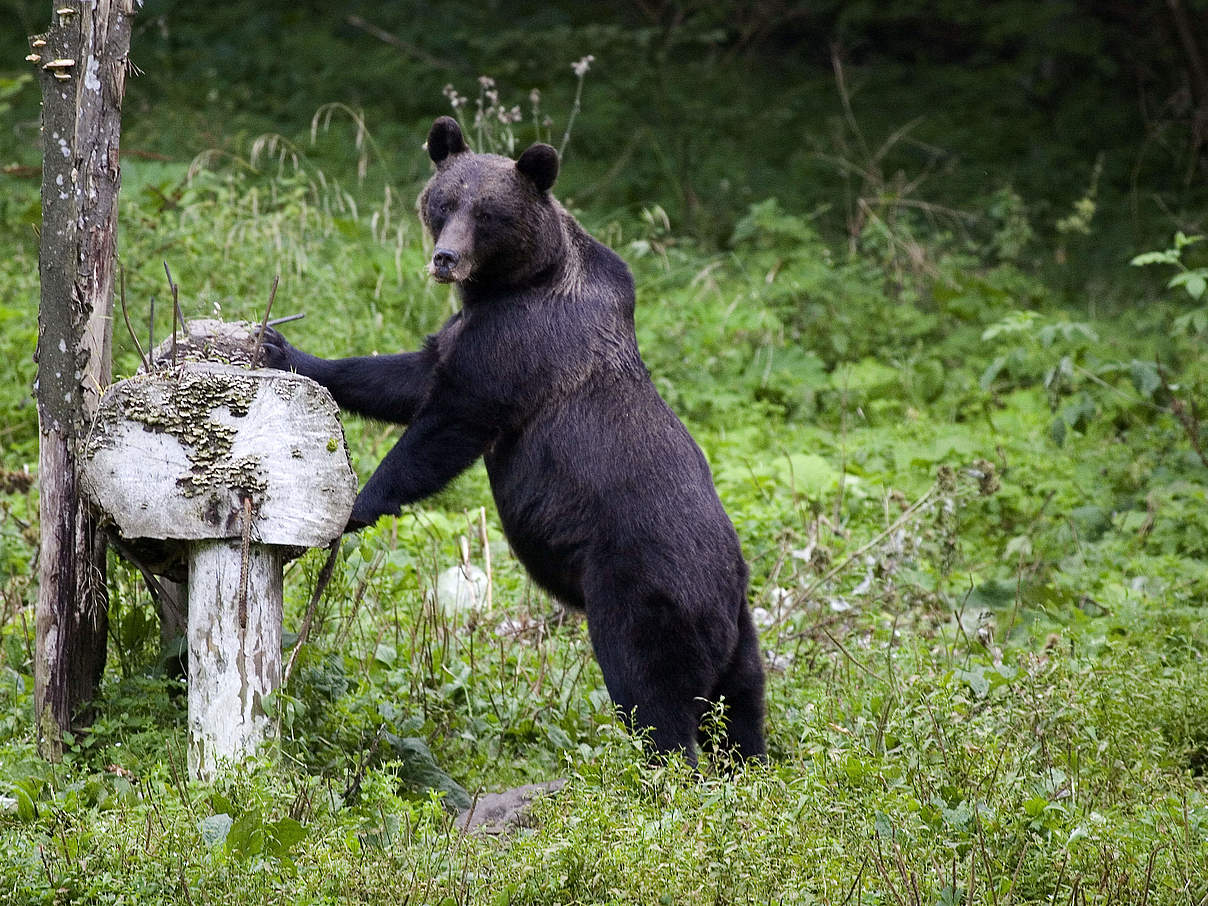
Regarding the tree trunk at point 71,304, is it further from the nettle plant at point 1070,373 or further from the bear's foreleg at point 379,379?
the nettle plant at point 1070,373

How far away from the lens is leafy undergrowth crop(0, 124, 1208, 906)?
3.58 m

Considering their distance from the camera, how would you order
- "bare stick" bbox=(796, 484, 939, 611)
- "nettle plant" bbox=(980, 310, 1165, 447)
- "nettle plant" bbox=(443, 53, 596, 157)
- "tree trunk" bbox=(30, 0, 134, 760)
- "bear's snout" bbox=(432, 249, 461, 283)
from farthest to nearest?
"nettle plant" bbox=(443, 53, 596, 157)
"nettle plant" bbox=(980, 310, 1165, 447)
"bare stick" bbox=(796, 484, 939, 611)
"bear's snout" bbox=(432, 249, 461, 283)
"tree trunk" bbox=(30, 0, 134, 760)

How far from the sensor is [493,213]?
4.93 m

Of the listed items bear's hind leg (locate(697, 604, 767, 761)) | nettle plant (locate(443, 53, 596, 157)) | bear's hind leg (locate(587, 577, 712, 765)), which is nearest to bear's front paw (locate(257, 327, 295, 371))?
bear's hind leg (locate(587, 577, 712, 765))

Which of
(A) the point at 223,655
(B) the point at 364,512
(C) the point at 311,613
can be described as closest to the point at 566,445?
(B) the point at 364,512

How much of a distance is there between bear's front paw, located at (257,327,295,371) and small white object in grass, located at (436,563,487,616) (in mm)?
1547

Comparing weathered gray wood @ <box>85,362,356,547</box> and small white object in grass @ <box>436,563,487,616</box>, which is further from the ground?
weathered gray wood @ <box>85,362,356,547</box>

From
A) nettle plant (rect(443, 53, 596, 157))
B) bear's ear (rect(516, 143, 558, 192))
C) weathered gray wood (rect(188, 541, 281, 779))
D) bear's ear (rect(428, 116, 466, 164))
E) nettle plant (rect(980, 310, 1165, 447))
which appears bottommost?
weathered gray wood (rect(188, 541, 281, 779))

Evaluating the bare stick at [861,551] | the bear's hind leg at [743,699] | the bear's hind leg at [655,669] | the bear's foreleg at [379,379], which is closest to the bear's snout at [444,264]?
the bear's foreleg at [379,379]

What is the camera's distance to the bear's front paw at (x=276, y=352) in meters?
4.82

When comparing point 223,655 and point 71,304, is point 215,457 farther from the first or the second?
point 71,304

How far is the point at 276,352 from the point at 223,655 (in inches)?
48.7

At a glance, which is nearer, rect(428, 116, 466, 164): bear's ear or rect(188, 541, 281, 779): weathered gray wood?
rect(188, 541, 281, 779): weathered gray wood

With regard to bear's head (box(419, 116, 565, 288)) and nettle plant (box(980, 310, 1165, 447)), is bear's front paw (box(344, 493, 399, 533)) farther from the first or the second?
nettle plant (box(980, 310, 1165, 447))
